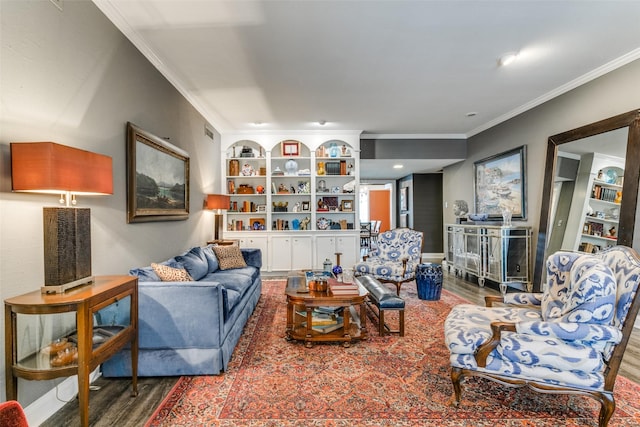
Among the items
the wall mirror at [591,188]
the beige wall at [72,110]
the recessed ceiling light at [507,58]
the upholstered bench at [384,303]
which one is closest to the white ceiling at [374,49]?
the recessed ceiling light at [507,58]

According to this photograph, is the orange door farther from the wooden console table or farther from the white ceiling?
the wooden console table

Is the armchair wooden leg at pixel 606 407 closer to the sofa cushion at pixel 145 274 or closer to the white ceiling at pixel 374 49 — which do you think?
the white ceiling at pixel 374 49

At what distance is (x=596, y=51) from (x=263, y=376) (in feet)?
14.1

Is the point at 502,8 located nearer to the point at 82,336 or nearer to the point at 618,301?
the point at 618,301

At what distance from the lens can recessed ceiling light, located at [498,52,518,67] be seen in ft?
9.96

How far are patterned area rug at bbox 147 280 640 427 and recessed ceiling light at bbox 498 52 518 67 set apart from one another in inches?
114

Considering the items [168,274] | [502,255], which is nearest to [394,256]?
[502,255]

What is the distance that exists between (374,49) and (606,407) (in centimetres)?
311

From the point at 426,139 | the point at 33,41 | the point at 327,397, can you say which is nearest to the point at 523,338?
the point at 327,397

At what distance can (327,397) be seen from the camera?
1996 mm

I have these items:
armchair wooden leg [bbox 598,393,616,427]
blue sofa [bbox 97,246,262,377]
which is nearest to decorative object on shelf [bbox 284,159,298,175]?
blue sofa [bbox 97,246,262,377]

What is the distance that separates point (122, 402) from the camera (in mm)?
1936

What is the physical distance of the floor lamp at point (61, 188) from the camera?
150 cm

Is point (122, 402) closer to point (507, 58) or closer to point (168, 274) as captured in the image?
point (168, 274)
